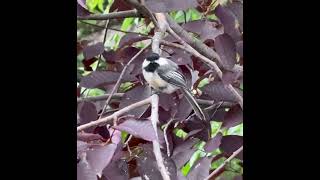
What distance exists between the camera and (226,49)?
1005 mm

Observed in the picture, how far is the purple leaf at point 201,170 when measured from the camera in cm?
99

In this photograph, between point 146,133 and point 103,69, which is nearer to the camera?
point 146,133

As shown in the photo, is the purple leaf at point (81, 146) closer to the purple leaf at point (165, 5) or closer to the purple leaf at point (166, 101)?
the purple leaf at point (166, 101)

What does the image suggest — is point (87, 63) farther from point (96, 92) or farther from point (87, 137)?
point (87, 137)

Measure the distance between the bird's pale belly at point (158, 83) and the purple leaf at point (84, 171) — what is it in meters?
0.19

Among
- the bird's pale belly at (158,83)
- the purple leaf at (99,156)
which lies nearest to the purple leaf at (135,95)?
the bird's pale belly at (158,83)

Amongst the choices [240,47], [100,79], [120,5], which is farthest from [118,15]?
[240,47]

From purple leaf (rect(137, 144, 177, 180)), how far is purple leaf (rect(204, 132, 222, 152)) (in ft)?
0.26

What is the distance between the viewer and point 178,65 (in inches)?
40.4

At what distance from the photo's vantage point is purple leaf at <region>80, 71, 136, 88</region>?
1.02 metres

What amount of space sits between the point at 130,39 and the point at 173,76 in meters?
0.11
